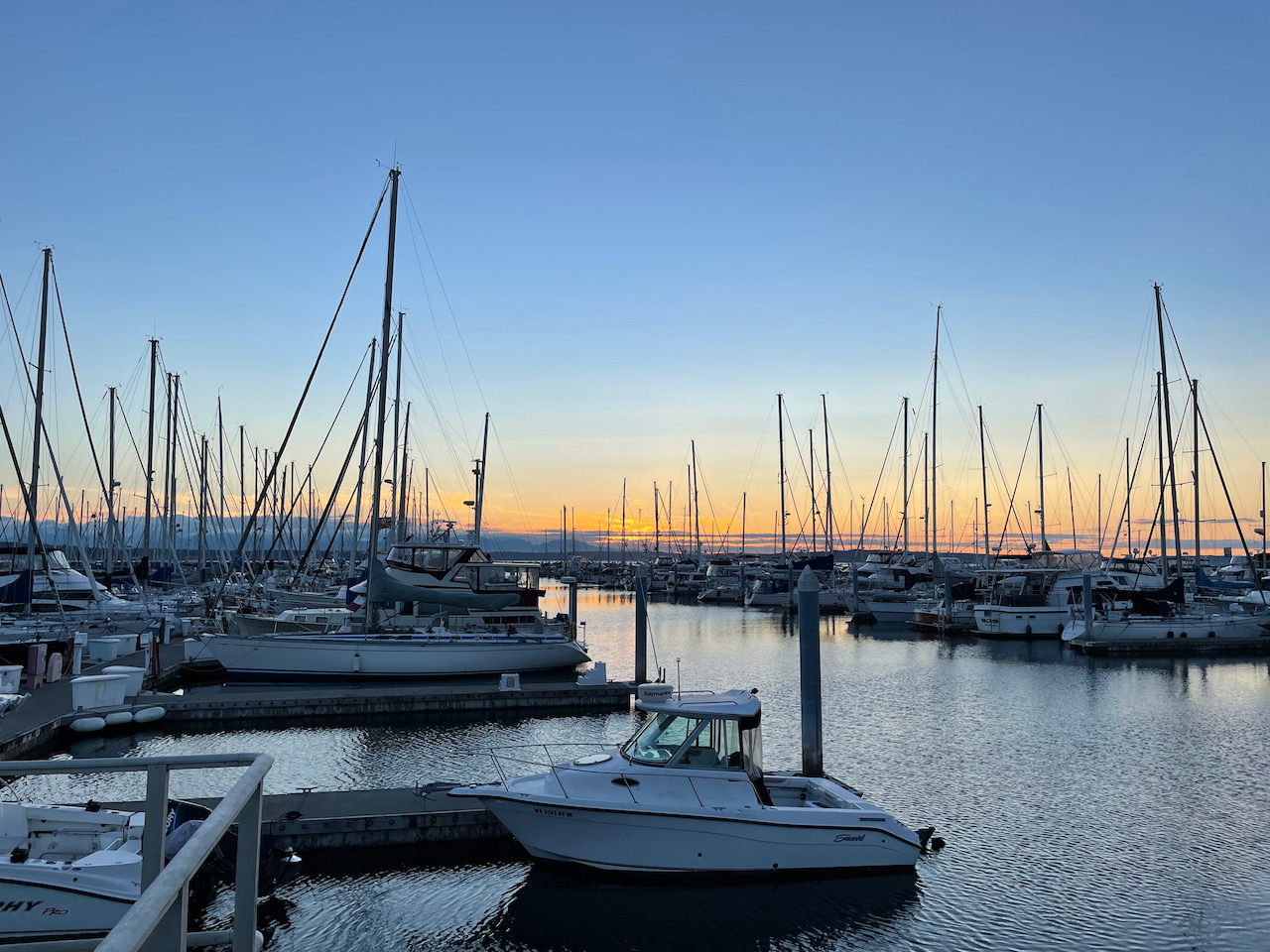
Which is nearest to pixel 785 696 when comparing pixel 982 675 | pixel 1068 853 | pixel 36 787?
pixel 982 675

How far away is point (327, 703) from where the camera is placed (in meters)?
25.3

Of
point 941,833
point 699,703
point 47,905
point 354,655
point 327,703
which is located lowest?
point 941,833

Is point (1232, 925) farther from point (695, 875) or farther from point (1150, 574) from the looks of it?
point (1150, 574)

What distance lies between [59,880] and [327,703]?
588 inches

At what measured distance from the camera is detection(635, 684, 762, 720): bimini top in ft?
46.6

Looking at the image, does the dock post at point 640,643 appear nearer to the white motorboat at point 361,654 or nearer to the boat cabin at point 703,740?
the white motorboat at point 361,654

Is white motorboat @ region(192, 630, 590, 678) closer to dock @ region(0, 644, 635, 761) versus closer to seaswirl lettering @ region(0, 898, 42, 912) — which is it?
dock @ region(0, 644, 635, 761)

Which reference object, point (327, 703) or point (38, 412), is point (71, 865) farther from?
point (38, 412)

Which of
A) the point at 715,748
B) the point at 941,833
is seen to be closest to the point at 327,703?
the point at 715,748

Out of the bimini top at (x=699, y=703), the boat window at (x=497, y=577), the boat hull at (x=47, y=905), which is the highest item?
the boat window at (x=497, y=577)

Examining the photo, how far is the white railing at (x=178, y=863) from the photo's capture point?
179 centimetres

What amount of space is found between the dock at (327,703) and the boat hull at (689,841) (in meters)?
12.5

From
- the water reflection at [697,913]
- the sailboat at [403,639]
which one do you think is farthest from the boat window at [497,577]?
the water reflection at [697,913]

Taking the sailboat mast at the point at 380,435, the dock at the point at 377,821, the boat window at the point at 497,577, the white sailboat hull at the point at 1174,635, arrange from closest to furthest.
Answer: the dock at the point at 377,821 → the sailboat mast at the point at 380,435 → the boat window at the point at 497,577 → the white sailboat hull at the point at 1174,635
